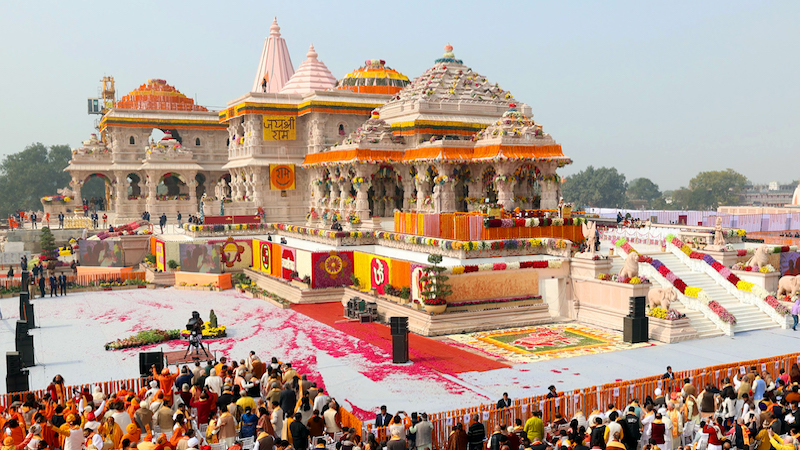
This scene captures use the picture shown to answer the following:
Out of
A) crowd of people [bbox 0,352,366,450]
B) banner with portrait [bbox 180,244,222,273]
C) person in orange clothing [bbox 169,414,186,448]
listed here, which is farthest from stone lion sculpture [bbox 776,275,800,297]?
banner with portrait [bbox 180,244,222,273]

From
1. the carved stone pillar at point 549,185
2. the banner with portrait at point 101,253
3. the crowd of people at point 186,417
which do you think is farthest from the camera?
the banner with portrait at point 101,253

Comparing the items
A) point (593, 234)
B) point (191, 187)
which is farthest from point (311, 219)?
point (593, 234)

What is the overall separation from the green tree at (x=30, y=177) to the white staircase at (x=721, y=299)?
88.5 meters

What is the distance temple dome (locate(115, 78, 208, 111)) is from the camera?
5944cm

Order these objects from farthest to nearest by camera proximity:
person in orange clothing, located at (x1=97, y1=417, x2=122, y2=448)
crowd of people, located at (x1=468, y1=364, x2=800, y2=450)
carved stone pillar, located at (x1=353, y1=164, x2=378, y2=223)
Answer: carved stone pillar, located at (x1=353, y1=164, x2=378, y2=223), person in orange clothing, located at (x1=97, y1=417, x2=122, y2=448), crowd of people, located at (x1=468, y1=364, x2=800, y2=450)

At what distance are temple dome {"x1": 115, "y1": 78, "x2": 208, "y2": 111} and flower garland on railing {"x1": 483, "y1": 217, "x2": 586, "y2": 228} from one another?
3992 centimetres

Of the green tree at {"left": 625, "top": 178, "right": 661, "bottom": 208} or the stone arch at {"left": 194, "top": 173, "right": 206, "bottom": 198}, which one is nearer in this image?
the stone arch at {"left": 194, "top": 173, "right": 206, "bottom": 198}

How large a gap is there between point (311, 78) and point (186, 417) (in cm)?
4259

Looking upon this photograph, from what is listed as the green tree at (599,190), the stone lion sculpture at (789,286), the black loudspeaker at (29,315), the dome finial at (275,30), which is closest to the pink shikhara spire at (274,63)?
the dome finial at (275,30)

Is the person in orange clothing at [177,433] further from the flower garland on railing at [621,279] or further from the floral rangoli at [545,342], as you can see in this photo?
the flower garland on railing at [621,279]

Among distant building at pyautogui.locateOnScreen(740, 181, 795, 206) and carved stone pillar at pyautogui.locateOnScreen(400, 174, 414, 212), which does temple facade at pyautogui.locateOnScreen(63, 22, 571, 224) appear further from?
distant building at pyautogui.locateOnScreen(740, 181, 795, 206)

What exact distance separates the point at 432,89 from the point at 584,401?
31069mm

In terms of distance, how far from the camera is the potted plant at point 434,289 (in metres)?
24.5

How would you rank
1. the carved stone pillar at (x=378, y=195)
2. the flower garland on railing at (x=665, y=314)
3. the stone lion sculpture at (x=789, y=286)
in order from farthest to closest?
the carved stone pillar at (x=378, y=195) < the stone lion sculpture at (x=789, y=286) < the flower garland on railing at (x=665, y=314)
